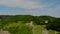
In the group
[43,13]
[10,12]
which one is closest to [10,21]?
[10,12]

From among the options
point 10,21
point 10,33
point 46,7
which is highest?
point 46,7

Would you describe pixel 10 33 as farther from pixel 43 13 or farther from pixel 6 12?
pixel 43 13

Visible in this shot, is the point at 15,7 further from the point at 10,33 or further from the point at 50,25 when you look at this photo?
the point at 50,25

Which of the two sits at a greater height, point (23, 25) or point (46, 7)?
point (46, 7)

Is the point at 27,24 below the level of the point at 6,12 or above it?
below

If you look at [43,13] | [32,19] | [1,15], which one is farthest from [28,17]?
[1,15]
